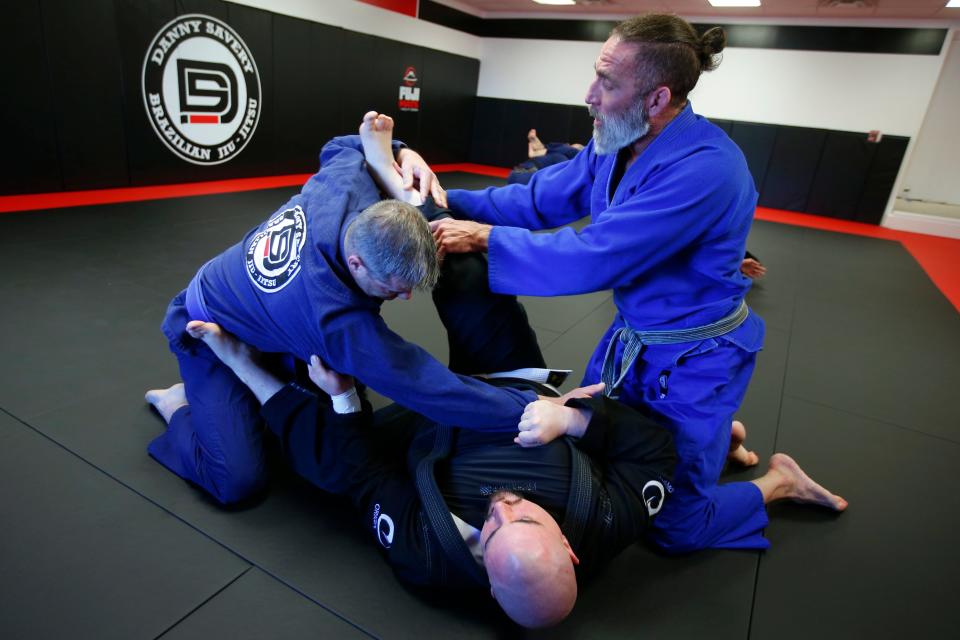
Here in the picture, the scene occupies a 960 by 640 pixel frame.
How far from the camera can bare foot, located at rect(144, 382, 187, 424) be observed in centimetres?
220

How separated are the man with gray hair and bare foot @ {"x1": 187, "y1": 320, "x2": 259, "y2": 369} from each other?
0.05 meters

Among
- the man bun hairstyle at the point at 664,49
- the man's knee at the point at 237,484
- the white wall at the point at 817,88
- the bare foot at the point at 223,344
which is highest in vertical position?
the white wall at the point at 817,88

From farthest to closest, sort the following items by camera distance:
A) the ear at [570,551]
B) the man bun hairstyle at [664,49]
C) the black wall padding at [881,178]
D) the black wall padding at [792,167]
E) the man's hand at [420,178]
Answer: the black wall padding at [792,167], the black wall padding at [881,178], the man's hand at [420,178], the man bun hairstyle at [664,49], the ear at [570,551]

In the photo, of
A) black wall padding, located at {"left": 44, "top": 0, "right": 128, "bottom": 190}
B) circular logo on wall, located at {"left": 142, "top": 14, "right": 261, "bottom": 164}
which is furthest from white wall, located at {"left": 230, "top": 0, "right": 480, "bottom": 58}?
black wall padding, located at {"left": 44, "top": 0, "right": 128, "bottom": 190}

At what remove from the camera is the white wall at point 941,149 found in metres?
9.20

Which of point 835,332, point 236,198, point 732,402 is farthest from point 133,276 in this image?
point 835,332

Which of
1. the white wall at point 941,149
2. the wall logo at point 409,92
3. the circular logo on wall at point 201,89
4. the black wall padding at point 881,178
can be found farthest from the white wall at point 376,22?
the white wall at point 941,149

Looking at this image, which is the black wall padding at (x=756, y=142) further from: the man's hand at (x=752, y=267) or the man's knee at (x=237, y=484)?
the man's knee at (x=237, y=484)

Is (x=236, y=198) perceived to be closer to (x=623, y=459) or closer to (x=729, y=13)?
(x=623, y=459)

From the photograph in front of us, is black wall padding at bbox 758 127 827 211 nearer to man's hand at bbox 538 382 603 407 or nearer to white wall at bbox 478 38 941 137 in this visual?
white wall at bbox 478 38 941 137

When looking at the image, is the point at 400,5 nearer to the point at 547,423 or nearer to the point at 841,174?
the point at 841,174

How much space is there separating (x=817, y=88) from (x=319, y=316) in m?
10.6

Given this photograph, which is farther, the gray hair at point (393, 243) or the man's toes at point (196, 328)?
the man's toes at point (196, 328)

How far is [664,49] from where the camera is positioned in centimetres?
171
